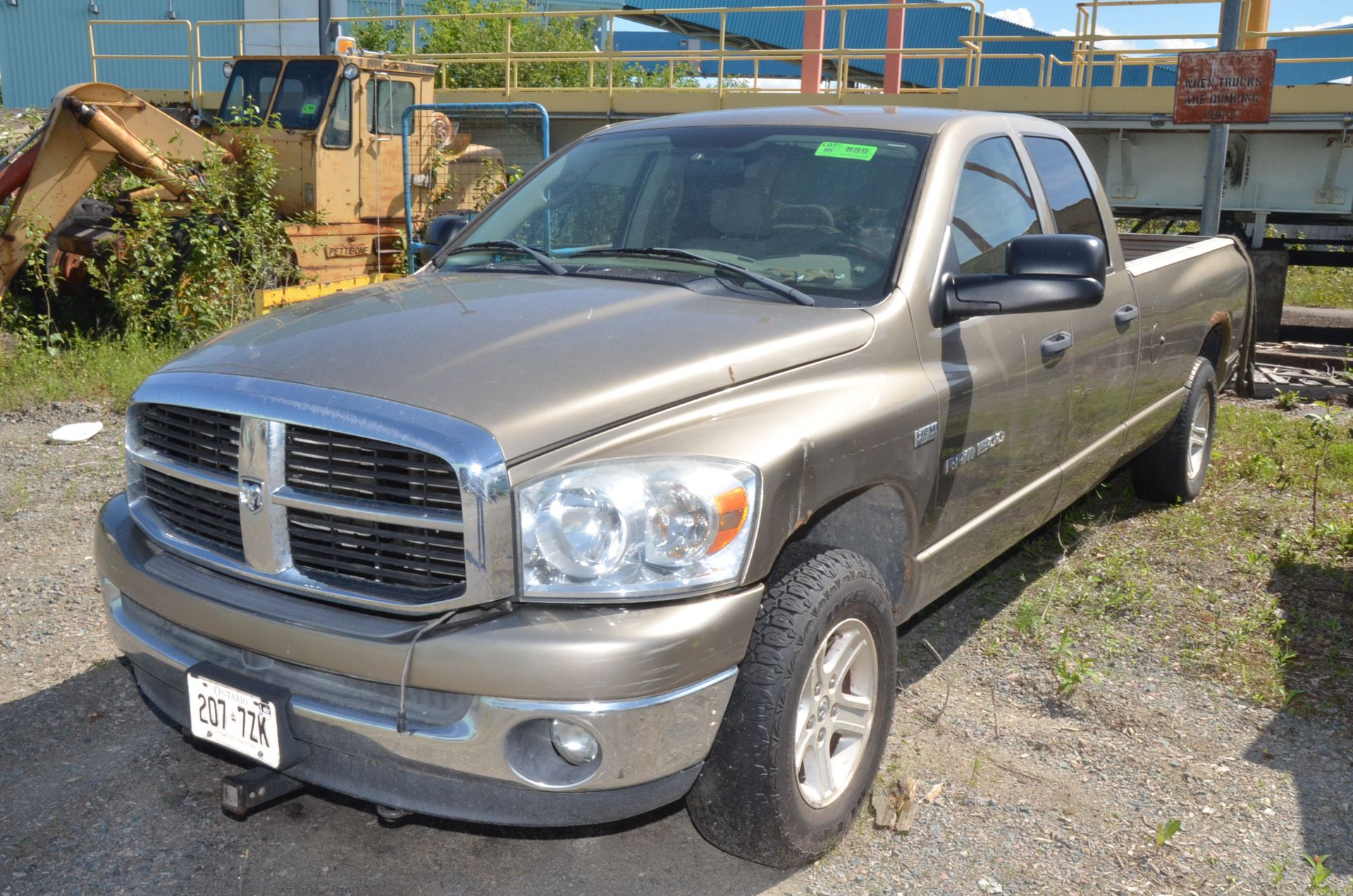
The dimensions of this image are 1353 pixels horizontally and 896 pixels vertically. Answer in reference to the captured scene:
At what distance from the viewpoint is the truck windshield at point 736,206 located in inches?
140

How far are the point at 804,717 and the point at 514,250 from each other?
186cm

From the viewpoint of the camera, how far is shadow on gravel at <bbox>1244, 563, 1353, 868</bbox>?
3.46 m

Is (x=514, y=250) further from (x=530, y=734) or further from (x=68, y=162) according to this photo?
(x=68, y=162)

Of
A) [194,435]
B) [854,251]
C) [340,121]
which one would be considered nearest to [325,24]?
[340,121]

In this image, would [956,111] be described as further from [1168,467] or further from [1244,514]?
[1244,514]

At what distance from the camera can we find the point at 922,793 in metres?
3.50

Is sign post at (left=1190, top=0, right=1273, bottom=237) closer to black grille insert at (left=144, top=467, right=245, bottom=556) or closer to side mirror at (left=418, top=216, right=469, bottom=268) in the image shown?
side mirror at (left=418, top=216, right=469, bottom=268)

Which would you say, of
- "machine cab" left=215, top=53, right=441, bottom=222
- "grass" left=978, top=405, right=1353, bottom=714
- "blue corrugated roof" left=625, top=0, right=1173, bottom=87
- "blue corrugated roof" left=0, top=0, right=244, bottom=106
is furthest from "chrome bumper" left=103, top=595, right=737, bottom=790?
"blue corrugated roof" left=625, top=0, right=1173, bottom=87

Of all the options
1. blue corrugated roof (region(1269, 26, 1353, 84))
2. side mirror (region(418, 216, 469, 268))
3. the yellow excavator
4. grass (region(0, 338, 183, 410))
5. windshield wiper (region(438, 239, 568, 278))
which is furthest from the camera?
blue corrugated roof (region(1269, 26, 1353, 84))

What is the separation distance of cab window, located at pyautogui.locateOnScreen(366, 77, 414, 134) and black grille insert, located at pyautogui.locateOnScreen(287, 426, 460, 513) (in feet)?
33.9

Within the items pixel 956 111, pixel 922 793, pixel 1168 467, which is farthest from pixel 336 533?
pixel 1168 467

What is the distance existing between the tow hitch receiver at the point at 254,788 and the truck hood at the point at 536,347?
938 millimetres

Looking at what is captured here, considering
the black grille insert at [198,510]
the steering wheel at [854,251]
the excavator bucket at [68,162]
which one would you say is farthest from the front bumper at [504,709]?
the excavator bucket at [68,162]

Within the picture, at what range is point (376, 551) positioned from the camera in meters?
2.61
